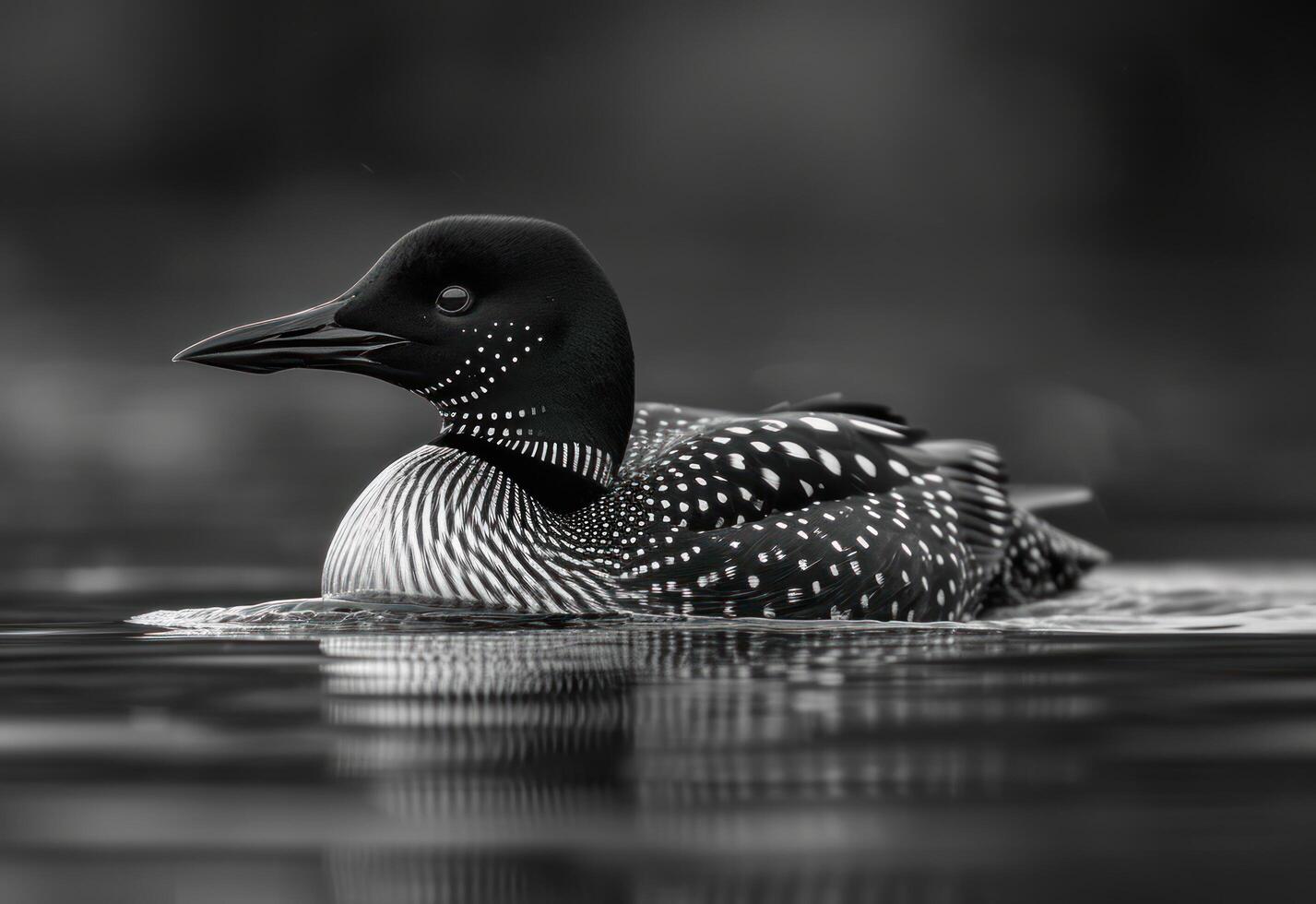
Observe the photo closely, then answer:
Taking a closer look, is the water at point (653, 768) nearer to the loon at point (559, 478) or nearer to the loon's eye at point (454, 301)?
the loon at point (559, 478)

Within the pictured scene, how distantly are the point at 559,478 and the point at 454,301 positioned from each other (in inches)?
22.7

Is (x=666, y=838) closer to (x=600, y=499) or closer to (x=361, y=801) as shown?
(x=361, y=801)

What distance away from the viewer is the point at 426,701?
8.82ft

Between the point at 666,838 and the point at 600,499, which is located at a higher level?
the point at 600,499

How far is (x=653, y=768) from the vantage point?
2.08 m

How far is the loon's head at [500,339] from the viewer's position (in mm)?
4426

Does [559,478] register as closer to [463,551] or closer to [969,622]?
[463,551]

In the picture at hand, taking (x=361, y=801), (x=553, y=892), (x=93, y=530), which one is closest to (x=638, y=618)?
(x=361, y=801)

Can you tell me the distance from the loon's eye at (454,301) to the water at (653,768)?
3.64ft

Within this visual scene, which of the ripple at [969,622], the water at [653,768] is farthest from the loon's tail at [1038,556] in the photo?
the water at [653,768]

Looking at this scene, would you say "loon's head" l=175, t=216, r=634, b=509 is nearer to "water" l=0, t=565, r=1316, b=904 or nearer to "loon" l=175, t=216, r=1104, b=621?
"loon" l=175, t=216, r=1104, b=621

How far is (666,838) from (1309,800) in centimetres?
79

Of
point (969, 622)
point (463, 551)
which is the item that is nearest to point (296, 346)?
point (463, 551)

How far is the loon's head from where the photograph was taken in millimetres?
4426
